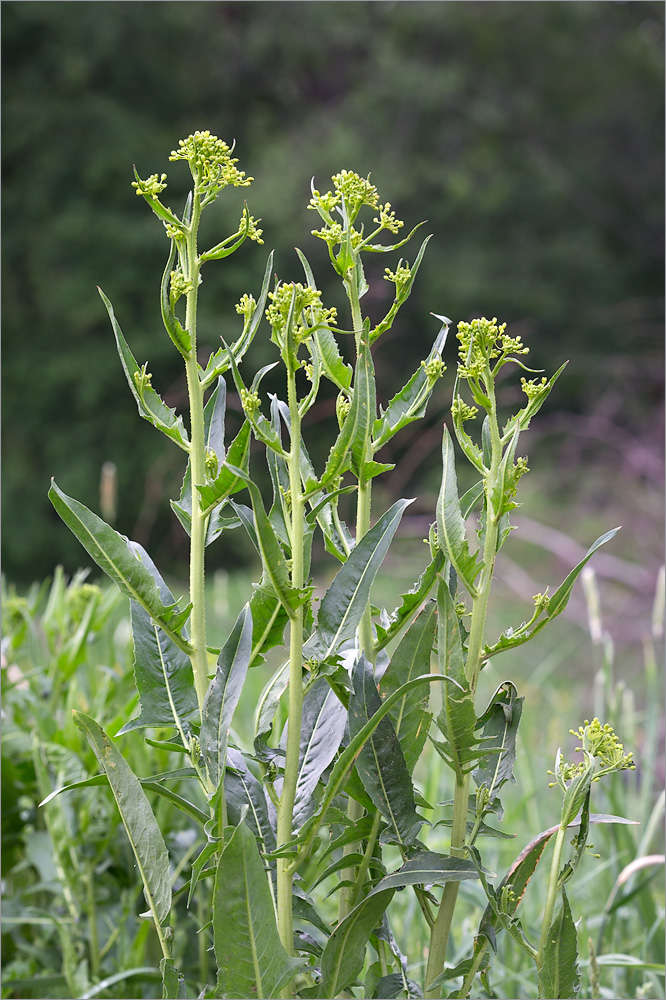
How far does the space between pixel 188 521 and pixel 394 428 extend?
126mm

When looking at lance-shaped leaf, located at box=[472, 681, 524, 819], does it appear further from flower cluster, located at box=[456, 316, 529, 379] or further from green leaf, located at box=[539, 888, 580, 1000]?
flower cluster, located at box=[456, 316, 529, 379]

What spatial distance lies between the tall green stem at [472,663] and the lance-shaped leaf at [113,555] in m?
0.16

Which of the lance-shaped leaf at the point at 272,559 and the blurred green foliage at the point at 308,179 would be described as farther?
the blurred green foliage at the point at 308,179

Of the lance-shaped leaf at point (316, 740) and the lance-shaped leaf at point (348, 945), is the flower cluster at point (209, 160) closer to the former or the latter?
the lance-shaped leaf at point (316, 740)

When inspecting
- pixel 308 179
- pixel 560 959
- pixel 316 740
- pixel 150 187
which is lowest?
pixel 560 959

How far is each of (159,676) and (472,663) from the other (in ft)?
0.57

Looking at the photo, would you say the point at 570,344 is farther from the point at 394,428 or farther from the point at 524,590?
the point at 394,428

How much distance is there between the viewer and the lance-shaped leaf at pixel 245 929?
1.27ft

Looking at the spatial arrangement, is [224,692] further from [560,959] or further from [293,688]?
[560,959]

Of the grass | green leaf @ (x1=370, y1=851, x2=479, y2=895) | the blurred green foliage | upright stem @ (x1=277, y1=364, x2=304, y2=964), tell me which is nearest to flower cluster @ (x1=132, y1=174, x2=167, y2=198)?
upright stem @ (x1=277, y1=364, x2=304, y2=964)

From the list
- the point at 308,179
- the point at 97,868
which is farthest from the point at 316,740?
the point at 308,179

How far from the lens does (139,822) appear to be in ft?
1.51

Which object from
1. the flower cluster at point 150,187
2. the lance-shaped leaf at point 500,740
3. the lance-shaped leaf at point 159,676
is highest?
the flower cluster at point 150,187

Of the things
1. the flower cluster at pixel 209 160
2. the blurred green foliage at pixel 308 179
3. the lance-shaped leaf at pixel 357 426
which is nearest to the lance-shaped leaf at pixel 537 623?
the lance-shaped leaf at pixel 357 426
